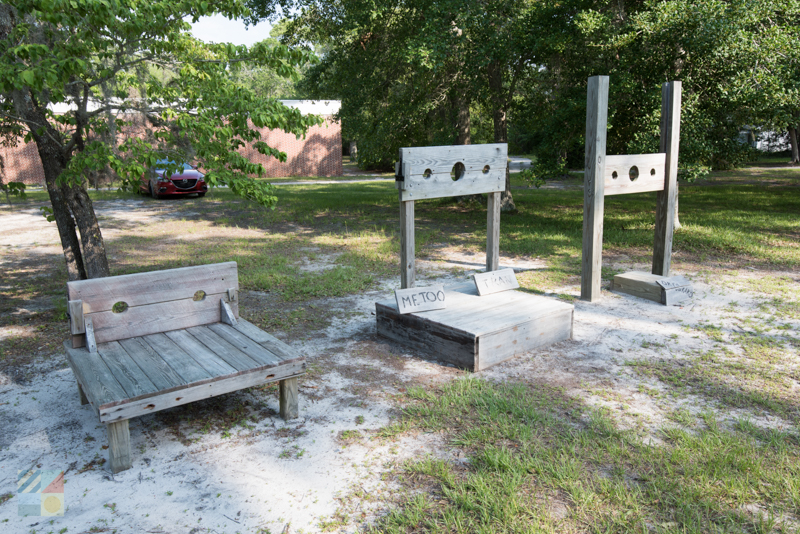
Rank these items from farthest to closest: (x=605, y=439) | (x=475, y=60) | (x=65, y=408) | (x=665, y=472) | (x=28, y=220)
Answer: (x=28, y=220) → (x=475, y=60) → (x=65, y=408) → (x=605, y=439) → (x=665, y=472)

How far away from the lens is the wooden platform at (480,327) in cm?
477

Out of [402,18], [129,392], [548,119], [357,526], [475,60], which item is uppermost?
[402,18]

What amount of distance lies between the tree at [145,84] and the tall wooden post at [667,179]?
4.66 metres

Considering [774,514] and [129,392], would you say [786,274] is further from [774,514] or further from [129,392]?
[129,392]

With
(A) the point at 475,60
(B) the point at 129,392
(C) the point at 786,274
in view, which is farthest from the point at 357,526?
(A) the point at 475,60

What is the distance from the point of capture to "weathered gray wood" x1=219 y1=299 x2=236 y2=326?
14.7 ft

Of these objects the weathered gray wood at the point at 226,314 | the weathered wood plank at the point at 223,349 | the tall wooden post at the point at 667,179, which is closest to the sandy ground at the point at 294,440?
the weathered wood plank at the point at 223,349

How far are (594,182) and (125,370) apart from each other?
17.3 feet

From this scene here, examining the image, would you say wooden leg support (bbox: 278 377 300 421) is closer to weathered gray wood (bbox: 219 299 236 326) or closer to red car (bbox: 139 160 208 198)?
weathered gray wood (bbox: 219 299 236 326)

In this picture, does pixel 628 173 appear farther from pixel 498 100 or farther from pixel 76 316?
pixel 498 100

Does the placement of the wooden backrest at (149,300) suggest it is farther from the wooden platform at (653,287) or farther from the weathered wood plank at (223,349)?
the wooden platform at (653,287)

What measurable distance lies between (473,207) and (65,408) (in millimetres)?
12391

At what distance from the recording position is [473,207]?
15.5m

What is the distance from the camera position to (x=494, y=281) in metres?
5.84
